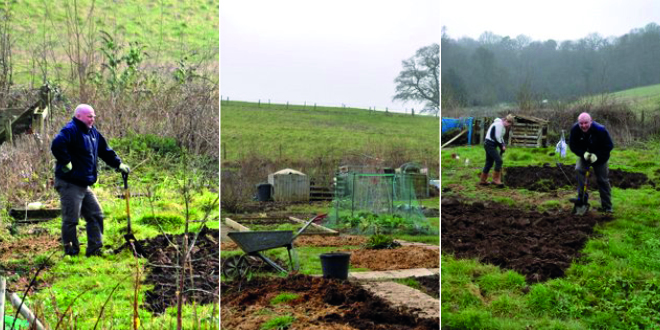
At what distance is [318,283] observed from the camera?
5656mm

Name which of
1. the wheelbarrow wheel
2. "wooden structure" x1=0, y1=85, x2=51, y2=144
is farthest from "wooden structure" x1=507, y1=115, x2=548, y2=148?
"wooden structure" x1=0, y1=85, x2=51, y2=144

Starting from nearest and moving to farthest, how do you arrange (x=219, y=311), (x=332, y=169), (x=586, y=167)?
(x=219, y=311) < (x=332, y=169) < (x=586, y=167)

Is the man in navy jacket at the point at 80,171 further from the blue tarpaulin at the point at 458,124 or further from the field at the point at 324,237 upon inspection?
the blue tarpaulin at the point at 458,124

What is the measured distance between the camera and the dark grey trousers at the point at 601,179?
6242 mm

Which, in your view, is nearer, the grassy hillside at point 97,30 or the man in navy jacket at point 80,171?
the man in navy jacket at point 80,171

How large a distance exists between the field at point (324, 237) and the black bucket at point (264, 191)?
0.15 ft

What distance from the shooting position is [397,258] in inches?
230

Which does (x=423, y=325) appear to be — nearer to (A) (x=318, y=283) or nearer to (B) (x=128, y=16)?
(A) (x=318, y=283)

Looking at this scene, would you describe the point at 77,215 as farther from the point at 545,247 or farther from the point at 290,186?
the point at 545,247

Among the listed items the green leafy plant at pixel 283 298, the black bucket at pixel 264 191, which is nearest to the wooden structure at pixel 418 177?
the black bucket at pixel 264 191

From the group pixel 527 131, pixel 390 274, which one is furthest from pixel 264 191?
pixel 527 131

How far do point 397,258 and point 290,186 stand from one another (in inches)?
41.1

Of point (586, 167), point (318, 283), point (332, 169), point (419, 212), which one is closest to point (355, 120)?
point (332, 169)

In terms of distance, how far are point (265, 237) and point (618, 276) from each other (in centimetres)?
292
